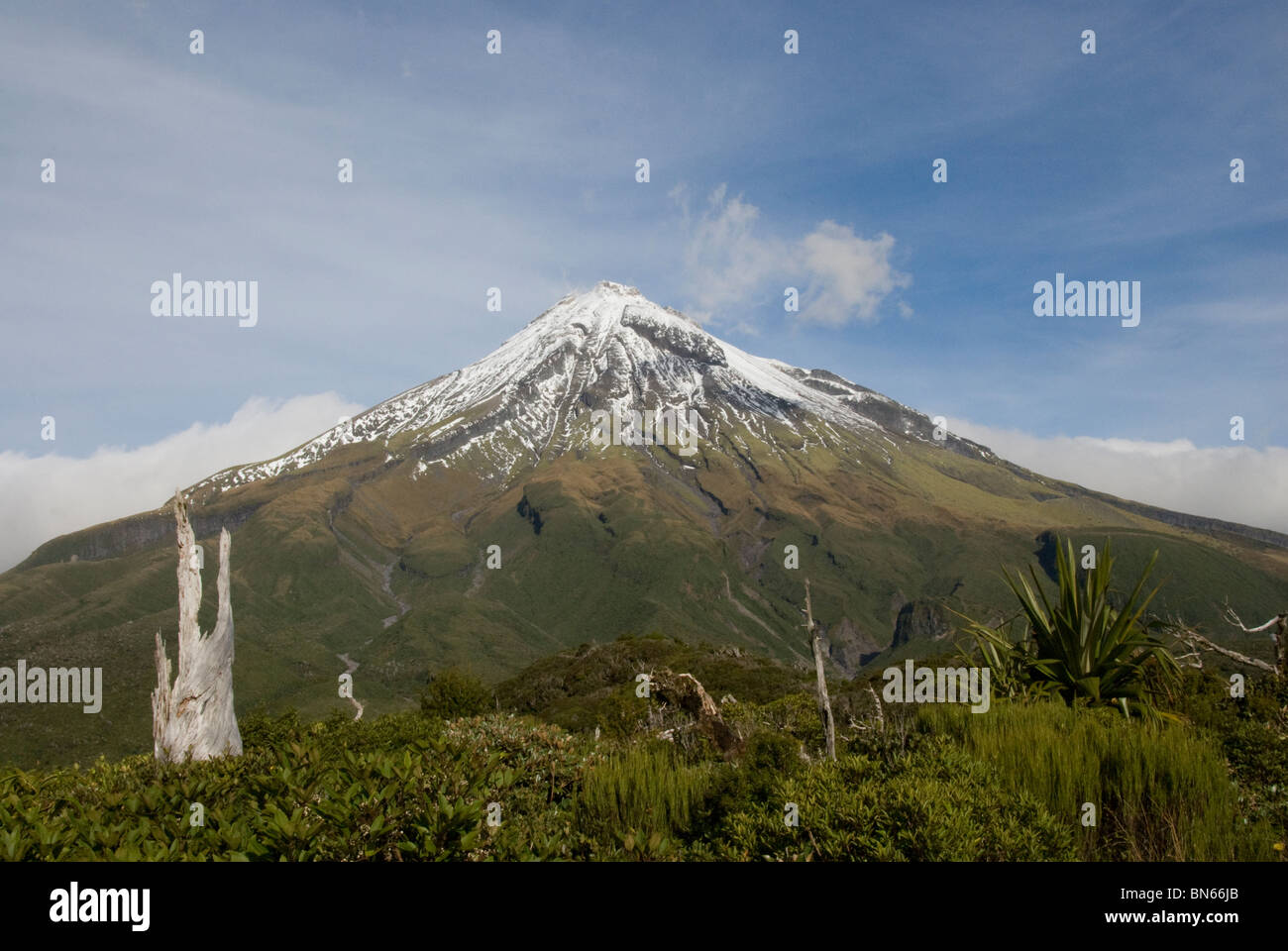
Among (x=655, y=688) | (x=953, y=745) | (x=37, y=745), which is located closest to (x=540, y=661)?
(x=37, y=745)

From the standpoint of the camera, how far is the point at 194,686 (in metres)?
10.3

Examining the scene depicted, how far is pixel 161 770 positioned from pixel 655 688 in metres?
5.86

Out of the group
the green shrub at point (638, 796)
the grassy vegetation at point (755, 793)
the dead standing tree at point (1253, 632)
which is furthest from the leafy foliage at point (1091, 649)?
the green shrub at point (638, 796)

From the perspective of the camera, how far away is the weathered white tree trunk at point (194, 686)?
32.8 feet

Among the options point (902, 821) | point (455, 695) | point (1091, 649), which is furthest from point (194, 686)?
point (455, 695)

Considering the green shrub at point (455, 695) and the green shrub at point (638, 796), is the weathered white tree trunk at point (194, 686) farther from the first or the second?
the green shrub at point (455, 695)

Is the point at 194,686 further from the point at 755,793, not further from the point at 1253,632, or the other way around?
the point at 1253,632

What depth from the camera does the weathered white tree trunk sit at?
10008mm

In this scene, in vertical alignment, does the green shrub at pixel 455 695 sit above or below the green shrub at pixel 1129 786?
below

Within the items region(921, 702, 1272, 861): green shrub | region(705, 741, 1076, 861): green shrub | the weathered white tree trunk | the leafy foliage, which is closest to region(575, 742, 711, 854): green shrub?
region(705, 741, 1076, 861): green shrub
